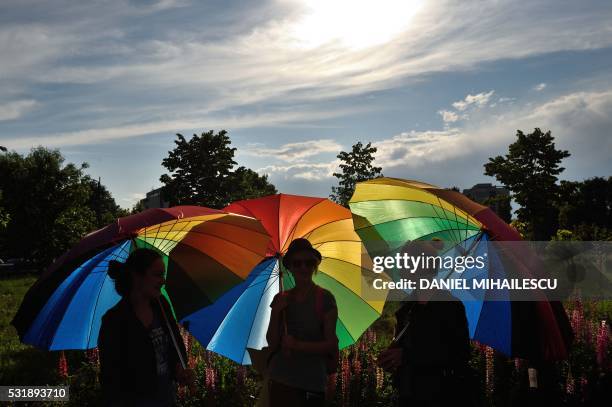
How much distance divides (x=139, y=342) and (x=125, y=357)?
0.42 feet

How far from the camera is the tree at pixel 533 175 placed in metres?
36.4

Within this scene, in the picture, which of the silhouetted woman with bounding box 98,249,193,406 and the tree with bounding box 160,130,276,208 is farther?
the tree with bounding box 160,130,276,208

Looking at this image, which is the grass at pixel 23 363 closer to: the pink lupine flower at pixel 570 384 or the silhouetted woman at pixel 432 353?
the silhouetted woman at pixel 432 353

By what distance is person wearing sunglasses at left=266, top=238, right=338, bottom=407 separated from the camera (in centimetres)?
427

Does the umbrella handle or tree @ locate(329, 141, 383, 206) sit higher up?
tree @ locate(329, 141, 383, 206)

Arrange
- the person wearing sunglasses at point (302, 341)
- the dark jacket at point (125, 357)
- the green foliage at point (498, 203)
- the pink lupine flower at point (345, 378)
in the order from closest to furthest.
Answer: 1. the dark jacket at point (125, 357)
2. the person wearing sunglasses at point (302, 341)
3. the pink lupine flower at point (345, 378)
4. the green foliage at point (498, 203)

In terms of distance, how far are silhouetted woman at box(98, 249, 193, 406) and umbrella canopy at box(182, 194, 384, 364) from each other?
2126 millimetres

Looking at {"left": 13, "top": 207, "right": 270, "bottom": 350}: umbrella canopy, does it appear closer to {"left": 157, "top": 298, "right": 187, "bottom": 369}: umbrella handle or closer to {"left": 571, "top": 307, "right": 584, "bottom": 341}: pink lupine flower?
{"left": 157, "top": 298, "right": 187, "bottom": 369}: umbrella handle

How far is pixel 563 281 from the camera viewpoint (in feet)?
62.5

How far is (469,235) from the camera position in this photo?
18.6 ft

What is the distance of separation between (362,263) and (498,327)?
1890mm

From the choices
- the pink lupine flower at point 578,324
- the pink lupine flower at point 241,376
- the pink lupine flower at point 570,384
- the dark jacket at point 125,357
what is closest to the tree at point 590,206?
the pink lupine flower at point 578,324

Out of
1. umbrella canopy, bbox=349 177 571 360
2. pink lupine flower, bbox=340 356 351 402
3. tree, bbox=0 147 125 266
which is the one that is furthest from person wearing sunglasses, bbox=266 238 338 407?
tree, bbox=0 147 125 266

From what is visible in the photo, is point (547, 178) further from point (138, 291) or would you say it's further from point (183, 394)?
point (138, 291)
